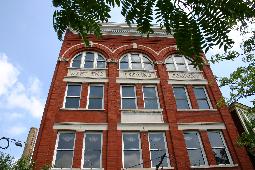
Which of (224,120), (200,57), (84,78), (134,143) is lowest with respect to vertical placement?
(200,57)

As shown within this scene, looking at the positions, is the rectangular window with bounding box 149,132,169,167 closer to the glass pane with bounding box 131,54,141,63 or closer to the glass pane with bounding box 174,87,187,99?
the glass pane with bounding box 174,87,187,99

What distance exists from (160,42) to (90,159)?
1099 cm

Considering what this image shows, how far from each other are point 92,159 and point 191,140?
5759mm

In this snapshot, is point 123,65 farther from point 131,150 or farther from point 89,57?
point 131,150

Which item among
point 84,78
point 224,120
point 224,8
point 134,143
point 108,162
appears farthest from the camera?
point 84,78

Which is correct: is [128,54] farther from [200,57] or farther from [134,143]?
[200,57]

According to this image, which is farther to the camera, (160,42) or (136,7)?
(160,42)

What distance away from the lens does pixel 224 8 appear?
7.54 ft

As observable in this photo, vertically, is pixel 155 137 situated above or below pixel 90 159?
above

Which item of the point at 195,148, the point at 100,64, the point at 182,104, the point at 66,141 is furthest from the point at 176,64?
the point at 66,141

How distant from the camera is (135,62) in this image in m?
21.7

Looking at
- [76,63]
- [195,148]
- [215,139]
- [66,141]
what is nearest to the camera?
[66,141]

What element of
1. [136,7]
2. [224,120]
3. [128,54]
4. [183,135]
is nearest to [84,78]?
[128,54]

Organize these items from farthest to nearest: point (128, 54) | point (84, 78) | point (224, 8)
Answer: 1. point (128, 54)
2. point (84, 78)
3. point (224, 8)
